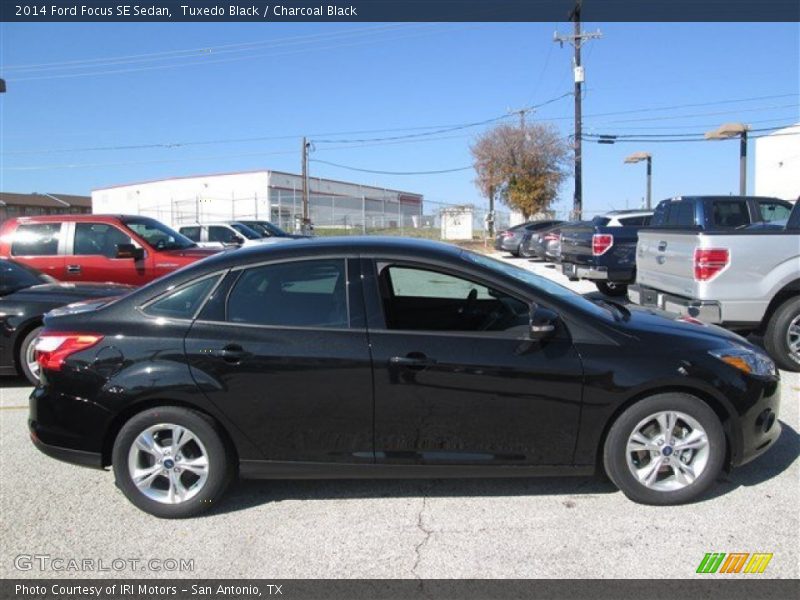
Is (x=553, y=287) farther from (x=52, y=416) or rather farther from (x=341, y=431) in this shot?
(x=52, y=416)

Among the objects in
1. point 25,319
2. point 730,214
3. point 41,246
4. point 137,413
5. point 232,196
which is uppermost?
point 232,196

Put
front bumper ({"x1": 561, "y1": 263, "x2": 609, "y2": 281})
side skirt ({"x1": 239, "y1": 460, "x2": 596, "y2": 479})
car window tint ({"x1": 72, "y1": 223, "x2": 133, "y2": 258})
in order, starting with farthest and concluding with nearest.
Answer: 1. front bumper ({"x1": 561, "y1": 263, "x2": 609, "y2": 281})
2. car window tint ({"x1": 72, "y1": 223, "x2": 133, "y2": 258})
3. side skirt ({"x1": 239, "y1": 460, "x2": 596, "y2": 479})

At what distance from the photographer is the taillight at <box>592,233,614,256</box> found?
11.4 metres

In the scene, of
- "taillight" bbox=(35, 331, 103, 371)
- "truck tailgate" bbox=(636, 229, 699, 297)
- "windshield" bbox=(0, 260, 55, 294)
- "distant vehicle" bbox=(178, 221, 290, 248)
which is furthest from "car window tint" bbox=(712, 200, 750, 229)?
"distant vehicle" bbox=(178, 221, 290, 248)

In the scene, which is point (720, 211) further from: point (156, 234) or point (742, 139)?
point (742, 139)

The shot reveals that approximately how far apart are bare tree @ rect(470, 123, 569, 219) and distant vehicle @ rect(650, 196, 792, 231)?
30.3m

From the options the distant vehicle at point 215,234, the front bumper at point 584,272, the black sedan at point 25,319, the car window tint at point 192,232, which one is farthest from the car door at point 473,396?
the car window tint at point 192,232

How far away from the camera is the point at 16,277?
7.15 metres

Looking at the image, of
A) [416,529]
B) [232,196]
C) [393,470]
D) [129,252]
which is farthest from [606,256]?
[232,196]

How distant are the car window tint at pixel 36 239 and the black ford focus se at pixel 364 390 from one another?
6178 mm

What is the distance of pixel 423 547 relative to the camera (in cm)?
328

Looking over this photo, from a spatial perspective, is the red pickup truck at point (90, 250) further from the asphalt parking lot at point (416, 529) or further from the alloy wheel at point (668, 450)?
the alloy wheel at point (668, 450)

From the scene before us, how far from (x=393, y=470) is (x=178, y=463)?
1244mm
